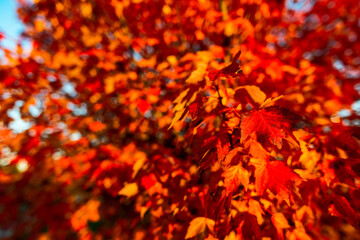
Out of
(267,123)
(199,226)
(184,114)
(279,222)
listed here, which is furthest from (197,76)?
(279,222)

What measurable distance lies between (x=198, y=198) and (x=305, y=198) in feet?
2.70

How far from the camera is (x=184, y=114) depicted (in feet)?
4.51

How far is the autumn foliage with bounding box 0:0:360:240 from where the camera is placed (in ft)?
5.04

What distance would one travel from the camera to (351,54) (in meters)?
4.45

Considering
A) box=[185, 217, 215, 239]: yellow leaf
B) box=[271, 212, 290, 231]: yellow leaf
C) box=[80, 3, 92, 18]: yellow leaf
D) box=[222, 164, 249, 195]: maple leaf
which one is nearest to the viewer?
box=[222, 164, 249, 195]: maple leaf

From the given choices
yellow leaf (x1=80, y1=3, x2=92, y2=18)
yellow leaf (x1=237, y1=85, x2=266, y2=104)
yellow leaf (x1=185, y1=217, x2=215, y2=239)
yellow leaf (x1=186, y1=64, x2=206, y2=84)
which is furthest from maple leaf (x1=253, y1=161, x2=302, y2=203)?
yellow leaf (x1=80, y1=3, x2=92, y2=18)

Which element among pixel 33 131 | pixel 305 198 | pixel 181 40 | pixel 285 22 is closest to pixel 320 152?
pixel 305 198

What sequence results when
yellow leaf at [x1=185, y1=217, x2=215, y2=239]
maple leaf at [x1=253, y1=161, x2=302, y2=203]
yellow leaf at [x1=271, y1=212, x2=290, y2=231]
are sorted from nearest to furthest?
1. maple leaf at [x1=253, y1=161, x2=302, y2=203]
2. yellow leaf at [x1=185, y1=217, x2=215, y2=239]
3. yellow leaf at [x1=271, y1=212, x2=290, y2=231]

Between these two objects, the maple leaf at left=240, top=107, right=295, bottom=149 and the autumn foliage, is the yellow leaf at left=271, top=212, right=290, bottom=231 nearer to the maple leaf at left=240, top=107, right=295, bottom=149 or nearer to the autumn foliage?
the autumn foliage

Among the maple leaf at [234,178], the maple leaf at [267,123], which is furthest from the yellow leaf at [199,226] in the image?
the maple leaf at [267,123]

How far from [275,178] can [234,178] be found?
0.73 feet

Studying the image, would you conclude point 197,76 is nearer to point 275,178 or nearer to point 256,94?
point 256,94

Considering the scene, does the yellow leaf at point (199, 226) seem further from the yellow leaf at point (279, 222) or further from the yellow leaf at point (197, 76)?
the yellow leaf at point (197, 76)

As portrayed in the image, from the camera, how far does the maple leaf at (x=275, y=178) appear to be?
3.65 ft
